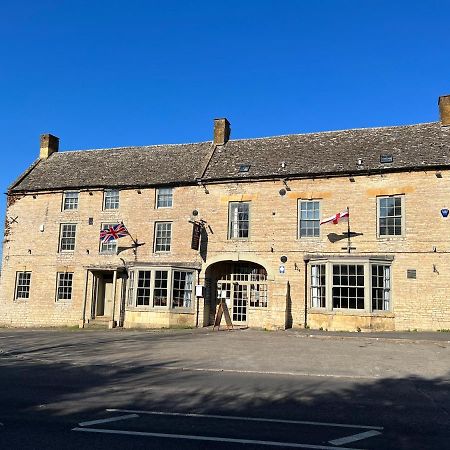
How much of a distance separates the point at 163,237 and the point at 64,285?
6.42m

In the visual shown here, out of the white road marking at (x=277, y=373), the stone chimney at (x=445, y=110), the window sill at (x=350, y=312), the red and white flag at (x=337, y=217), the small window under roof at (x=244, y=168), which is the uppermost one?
the stone chimney at (x=445, y=110)

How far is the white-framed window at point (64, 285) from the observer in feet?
87.5

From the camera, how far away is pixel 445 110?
23.7 metres

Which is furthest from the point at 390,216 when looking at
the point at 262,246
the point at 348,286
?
the point at 262,246

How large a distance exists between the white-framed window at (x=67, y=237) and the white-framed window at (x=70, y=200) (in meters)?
0.99

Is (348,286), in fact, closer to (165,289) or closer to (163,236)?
(165,289)

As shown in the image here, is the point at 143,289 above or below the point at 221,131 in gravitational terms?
below

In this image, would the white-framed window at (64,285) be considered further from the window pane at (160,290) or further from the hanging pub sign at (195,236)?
the hanging pub sign at (195,236)

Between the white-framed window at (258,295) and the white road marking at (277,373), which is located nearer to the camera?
the white road marking at (277,373)

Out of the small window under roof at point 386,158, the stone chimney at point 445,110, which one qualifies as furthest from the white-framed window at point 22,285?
the stone chimney at point 445,110

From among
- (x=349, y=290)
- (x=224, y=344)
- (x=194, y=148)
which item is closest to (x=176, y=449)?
(x=224, y=344)

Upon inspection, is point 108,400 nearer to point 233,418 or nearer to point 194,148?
point 233,418

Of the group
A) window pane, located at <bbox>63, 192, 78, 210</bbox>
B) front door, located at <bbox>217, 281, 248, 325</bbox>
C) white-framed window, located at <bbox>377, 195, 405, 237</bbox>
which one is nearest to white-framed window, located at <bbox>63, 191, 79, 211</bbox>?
window pane, located at <bbox>63, 192, 78, 210</bbox>

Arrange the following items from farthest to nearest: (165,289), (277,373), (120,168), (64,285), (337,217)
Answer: (120,168) → (64,285) → (165,289) → (337,217) → (277,373)
